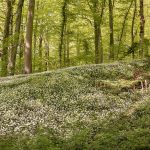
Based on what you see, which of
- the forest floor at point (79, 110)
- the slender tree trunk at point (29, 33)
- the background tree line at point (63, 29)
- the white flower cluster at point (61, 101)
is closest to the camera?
the forest floor at point (79, 110)

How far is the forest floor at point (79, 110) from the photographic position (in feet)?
46.5

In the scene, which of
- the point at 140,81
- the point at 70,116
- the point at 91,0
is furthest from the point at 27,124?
the point at 91,0

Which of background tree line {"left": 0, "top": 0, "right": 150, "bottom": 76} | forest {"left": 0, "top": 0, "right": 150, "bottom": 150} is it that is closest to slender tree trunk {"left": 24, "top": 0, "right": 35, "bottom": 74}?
forest {"left": 0, "top": 0, "right": 150, "bottom": 150}

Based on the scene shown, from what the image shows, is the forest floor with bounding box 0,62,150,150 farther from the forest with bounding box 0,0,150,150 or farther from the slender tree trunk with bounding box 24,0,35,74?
the slender tree trunk with bounding box 24,0,35,74

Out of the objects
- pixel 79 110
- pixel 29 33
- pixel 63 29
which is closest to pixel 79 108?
pixel 79 110

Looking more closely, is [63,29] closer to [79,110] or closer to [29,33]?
[29,33]

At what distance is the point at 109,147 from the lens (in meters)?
13.4

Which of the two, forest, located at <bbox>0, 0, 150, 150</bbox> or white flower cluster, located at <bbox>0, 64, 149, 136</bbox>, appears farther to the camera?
white flower cluster, located at <bbox>0, 64, 149, 136</bbox>

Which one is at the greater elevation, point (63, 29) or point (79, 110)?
point (63, 29)

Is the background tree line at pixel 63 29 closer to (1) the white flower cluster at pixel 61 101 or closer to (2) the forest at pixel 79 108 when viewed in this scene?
(2) the forest at pixel 79 108

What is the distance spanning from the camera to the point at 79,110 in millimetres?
17922

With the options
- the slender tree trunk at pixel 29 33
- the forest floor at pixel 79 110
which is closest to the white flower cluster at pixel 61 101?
the forest floor at pixel 79 110

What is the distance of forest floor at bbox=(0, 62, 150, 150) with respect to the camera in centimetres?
1419

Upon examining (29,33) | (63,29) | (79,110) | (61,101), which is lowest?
(79,110)
